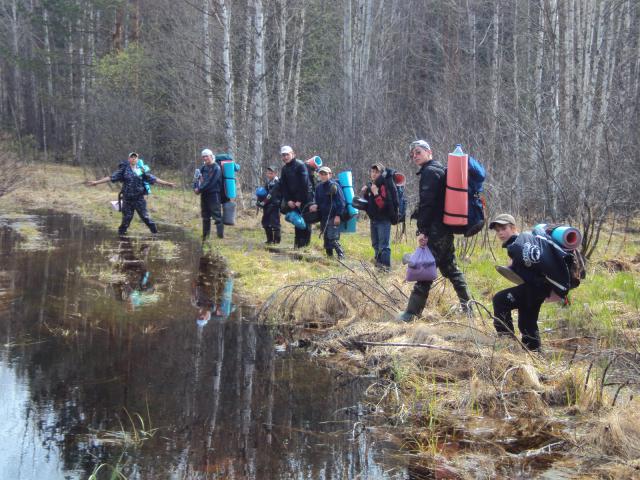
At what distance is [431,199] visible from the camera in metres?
7.61

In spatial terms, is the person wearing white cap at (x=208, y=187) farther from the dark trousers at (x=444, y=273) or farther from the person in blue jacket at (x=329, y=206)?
the dark trousers at (x=444, y=273)

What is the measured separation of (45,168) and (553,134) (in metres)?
26.8

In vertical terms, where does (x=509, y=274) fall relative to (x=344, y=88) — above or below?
below

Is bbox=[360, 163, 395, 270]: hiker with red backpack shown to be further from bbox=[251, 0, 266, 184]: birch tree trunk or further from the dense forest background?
bbox=[251, 0, 266, 184]: birch tree trunk

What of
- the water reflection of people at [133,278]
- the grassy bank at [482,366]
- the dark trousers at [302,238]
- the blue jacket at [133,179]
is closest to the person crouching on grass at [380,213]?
the grassy bank at [482,366]

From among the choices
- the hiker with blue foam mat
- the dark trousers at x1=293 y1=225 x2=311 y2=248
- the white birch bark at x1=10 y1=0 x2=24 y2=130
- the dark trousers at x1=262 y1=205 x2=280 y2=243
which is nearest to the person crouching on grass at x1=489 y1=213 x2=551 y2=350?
the dark trousers at x1=293 y1=225 x2=311 y2=248

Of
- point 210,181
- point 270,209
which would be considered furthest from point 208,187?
point 270,209

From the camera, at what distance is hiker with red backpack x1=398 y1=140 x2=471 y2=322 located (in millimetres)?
7613

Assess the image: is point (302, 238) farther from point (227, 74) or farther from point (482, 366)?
point (482, 366)

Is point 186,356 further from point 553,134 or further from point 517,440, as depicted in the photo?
point 553,134

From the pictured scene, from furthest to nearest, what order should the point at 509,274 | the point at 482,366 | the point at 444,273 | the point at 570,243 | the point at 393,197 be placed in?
the point at 393,197, the point at 444,273, the point at 509,274, the point at 482,366, the point at 570,243

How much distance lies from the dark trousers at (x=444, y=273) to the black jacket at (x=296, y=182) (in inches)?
241

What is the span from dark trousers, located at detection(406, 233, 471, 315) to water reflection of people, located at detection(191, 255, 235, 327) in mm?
2128

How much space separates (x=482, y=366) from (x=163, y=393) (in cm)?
249
